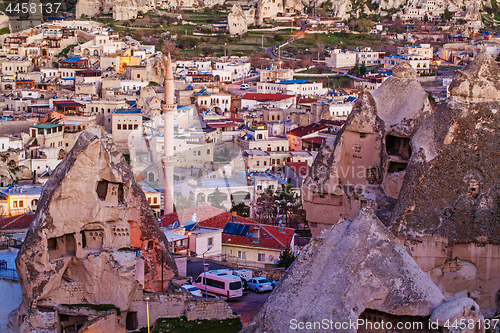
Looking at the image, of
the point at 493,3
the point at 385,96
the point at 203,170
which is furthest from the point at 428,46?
the point at 385,96

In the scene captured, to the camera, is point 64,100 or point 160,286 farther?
point 64,100

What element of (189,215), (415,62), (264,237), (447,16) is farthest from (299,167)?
(447,16)

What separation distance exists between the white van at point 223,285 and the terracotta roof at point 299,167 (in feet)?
95.3

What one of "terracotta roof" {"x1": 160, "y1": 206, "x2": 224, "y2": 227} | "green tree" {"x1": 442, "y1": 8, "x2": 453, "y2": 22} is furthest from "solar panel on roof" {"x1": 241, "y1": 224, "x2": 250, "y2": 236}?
"green tree" {"x1": 442, "y1": 8, "x2": 453, "y2": 22}

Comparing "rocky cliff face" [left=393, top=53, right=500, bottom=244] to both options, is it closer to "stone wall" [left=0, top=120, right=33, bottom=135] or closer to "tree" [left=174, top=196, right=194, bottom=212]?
"tree" [left=174, top=196, right=194, bottom=212]

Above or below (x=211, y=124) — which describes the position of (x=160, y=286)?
above

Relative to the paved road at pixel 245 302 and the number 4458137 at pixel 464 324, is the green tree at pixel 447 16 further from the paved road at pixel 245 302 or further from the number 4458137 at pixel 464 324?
the number 4458137 at pixel 464 324

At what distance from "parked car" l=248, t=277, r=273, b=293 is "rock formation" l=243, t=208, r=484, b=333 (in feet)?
33.1

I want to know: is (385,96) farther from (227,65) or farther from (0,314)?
(227,65)

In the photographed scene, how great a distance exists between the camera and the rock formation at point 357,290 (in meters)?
8.20

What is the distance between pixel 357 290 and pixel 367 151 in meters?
7.04

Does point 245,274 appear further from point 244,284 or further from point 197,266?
point 197,266

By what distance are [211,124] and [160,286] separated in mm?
44160

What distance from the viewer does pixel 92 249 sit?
14.0m
